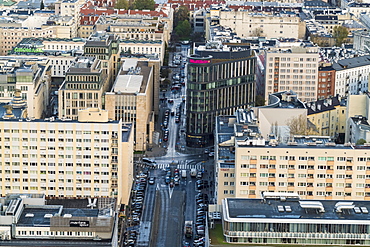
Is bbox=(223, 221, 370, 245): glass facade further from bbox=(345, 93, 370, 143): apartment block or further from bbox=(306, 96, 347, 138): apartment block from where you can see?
bbox=(306, 96, 347, 138): apartment block

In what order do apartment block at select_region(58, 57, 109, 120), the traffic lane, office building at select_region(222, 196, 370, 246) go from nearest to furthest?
office building at select_region(222, 196, 370, 246), the traffic lane, apartment block at select_region(58, 57, 109, 120)

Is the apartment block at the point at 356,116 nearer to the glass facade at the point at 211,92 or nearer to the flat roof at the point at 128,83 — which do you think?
the glass facade at the point at 211,92

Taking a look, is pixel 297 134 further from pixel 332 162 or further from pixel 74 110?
pixel 74 110

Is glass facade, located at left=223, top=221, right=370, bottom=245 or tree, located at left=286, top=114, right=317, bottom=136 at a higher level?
tree, located at left=286, top=114, right=317, bottom=136

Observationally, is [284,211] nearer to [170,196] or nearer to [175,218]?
[175,218]

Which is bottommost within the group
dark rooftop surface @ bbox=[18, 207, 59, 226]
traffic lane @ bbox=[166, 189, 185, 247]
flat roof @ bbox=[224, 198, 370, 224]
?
traffic lane @ bbox=[166, 189, 185, 247]

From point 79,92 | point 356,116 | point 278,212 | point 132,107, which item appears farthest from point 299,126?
point 278,212

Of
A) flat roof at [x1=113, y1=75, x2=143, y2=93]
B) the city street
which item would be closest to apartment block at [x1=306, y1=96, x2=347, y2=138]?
the city street
